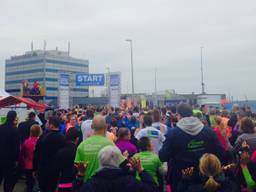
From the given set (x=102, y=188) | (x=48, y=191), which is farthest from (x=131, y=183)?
(x=48, y=191)

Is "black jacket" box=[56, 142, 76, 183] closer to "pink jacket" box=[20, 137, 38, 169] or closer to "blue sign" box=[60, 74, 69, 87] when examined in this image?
"pink jacket" box=[20, 137, 38, 169]

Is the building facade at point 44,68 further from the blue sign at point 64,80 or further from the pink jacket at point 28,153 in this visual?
the pink jacket at point 28,153

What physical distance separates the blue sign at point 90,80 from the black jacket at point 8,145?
20501mm

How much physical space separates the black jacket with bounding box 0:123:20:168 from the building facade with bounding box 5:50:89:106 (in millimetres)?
116622

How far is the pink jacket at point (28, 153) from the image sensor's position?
848 centimetres

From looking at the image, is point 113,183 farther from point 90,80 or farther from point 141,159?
point 90,80

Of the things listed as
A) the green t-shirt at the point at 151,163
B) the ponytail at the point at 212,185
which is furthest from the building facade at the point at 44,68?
the ponytail at the point at 212,185

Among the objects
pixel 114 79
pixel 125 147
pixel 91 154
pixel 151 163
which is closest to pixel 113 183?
pixel 91 154

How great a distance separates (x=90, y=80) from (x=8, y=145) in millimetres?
21259

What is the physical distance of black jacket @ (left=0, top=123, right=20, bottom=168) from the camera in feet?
26.6

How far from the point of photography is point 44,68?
128125mm

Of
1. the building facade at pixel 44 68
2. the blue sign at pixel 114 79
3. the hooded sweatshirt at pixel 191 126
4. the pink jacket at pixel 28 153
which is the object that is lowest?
the pink jacket at pixel 28 153

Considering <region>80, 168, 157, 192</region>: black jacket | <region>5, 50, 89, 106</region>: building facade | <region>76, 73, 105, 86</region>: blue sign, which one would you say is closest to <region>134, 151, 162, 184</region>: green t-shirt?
<region>80, 168, 157, 192</region>: black jacket

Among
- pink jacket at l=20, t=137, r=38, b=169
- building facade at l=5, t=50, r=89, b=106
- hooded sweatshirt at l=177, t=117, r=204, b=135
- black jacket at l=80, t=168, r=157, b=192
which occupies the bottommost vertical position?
pink jacket at l=20, t=137, r=38, b=169
